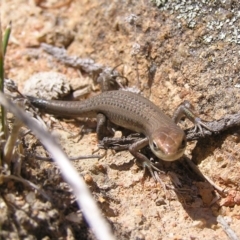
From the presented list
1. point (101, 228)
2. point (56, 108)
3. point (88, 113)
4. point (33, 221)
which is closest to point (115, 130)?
point (88, 113)

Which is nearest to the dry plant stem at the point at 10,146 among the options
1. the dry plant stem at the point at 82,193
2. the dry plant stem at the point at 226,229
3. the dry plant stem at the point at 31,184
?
the dry plant stem at the point at 31,184

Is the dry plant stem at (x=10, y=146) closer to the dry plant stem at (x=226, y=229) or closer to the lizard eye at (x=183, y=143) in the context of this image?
the lizard eye at (x=183, y=143)

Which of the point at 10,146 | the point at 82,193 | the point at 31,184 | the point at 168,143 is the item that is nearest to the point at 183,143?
the point at 168,143

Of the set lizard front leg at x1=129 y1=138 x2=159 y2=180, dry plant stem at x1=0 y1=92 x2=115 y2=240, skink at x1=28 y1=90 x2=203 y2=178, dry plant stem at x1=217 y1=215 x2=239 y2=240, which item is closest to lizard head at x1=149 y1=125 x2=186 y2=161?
skink at x1=28 y1=90 x2=203 y2=178

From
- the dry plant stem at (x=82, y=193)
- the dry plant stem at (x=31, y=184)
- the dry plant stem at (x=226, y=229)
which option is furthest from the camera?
the dry plant stem at (x=226, y=229)

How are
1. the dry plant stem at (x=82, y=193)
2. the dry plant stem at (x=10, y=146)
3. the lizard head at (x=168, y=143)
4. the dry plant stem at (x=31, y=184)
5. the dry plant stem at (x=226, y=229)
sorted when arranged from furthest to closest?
the lizard head at (x=168, y=143) → the dry plant stem at (x=226, y=229) → the dry plant stem at (x=31, y=184) → the dry plant stem at (x=10, y=146) → the dry plant stem at (x=82, y=193)

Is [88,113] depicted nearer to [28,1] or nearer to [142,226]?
[142,226]

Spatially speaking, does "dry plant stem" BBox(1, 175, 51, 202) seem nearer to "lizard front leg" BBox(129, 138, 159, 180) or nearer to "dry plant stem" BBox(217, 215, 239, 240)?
"lizard front leg" BBox(129, 138, 159, 180)

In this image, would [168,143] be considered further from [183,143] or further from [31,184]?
[31,184]
